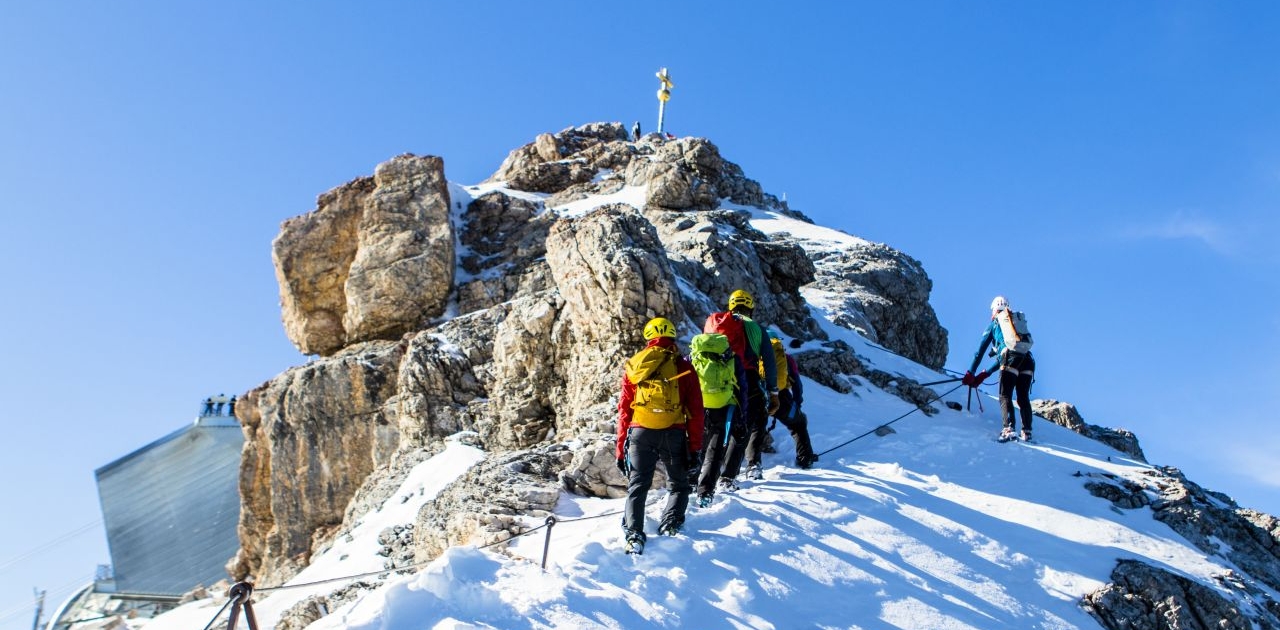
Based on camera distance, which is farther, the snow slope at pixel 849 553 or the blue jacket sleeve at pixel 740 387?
the blue jacket sleeve at pixel 740 387

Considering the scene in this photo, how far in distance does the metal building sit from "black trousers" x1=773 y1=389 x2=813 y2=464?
33.0 meters

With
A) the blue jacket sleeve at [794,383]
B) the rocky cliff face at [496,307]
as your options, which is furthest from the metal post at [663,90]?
the blue jacket sleeve at [794,383]

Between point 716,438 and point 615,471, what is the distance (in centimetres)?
230

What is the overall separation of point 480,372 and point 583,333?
505cm

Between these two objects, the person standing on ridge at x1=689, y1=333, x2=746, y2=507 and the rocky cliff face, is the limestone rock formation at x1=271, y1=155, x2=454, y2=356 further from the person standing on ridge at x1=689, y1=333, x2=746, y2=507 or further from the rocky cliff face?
the person standing on ridge at x1=689, y1=333, x2=746, y2=507

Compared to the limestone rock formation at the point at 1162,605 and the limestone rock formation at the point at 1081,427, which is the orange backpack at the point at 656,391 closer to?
the limestone rock formation at the point at 1162,605

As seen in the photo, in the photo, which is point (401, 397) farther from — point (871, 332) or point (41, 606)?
point (41, 606)

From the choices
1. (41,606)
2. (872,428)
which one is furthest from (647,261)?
(41,606)

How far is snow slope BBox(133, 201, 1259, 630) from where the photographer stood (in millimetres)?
7961

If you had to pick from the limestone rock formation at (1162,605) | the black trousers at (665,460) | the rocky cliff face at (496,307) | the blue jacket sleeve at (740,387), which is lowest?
the limestone rock formation at (1162,605)

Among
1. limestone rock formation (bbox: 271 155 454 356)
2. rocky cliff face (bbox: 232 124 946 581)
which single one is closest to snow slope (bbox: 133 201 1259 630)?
rocky cliff face (bbox: 232 124 946 581)

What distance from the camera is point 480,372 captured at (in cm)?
2208

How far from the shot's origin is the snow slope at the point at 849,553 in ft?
26.1

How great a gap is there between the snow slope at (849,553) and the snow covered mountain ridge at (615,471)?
4cm
